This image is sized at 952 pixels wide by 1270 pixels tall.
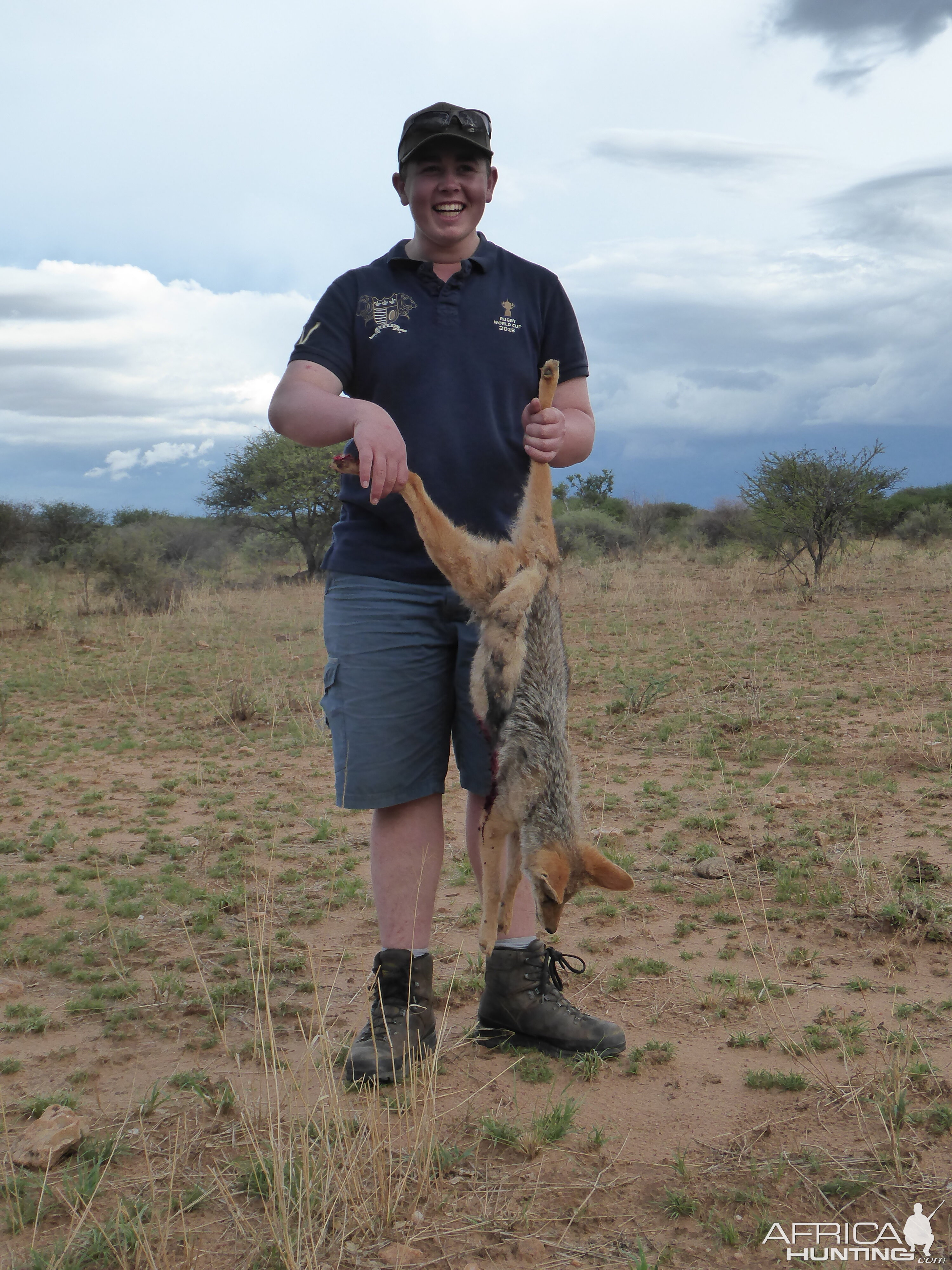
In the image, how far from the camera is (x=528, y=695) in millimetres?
2746

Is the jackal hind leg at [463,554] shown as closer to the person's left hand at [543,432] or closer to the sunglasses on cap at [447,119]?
the person's left hand at [543,432]

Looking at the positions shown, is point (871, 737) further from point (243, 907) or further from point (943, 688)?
point (243, 907)

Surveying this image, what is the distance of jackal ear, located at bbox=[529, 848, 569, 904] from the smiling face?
184 cm

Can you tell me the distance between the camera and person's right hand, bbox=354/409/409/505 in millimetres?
2354

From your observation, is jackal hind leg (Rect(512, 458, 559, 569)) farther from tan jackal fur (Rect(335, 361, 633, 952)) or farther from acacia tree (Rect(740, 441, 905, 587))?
acacia tree (Rect(740, 441, 905, 587))

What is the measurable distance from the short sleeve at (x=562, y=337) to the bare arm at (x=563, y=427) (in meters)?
0.04

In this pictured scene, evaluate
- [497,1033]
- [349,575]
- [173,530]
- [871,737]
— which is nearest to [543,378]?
[349,575]

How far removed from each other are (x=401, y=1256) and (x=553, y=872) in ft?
3.36

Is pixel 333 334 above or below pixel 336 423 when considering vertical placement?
above

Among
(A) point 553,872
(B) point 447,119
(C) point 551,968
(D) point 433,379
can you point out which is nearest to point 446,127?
(B) point 447,119

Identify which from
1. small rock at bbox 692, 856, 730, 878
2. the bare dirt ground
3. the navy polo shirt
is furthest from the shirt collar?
small rock at bbox 692, 856, 730, 878

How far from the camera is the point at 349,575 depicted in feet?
9.52

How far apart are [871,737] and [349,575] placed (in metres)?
5.39

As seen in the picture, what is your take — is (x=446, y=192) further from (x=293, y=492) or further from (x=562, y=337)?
(x=293, y=492)
